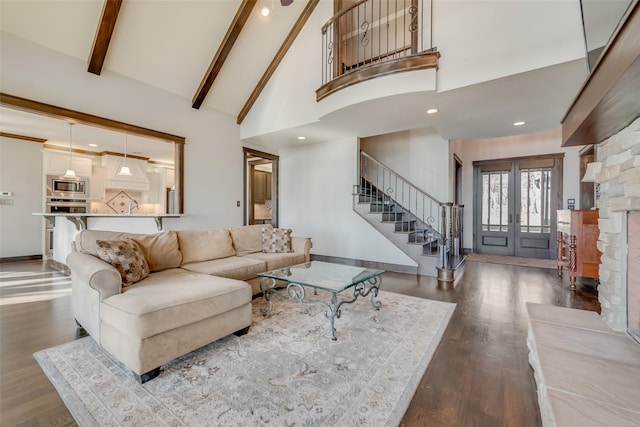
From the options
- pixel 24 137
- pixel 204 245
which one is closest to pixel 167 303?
pixel 204 245

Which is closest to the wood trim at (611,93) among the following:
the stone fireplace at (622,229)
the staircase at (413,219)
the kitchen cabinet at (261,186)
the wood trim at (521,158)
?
the stone fireplace at (622,229)

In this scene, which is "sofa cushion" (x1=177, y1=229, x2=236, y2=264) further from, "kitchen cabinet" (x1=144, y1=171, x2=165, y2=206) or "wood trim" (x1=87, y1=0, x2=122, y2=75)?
"kitchen cabinet" (x1=144, y1=171, x2=165, y2=206)

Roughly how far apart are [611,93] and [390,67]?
251 centimetres

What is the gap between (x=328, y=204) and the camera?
586 centimetres

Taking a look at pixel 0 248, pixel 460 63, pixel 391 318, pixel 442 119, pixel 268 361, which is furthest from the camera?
pixel 0 248

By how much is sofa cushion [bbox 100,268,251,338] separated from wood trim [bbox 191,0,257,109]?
3.61m

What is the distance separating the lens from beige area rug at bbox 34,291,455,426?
4.83ft

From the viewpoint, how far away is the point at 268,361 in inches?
78.6

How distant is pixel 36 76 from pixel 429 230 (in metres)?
6.67

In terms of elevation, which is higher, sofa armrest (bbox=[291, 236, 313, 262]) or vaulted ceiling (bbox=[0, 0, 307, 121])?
vaulted ceiling (bbox=[0, 0, 307, 121])

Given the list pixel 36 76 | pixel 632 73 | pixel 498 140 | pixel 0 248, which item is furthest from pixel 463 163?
pixel 0 248

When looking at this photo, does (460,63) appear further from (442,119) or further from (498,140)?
(498,140)

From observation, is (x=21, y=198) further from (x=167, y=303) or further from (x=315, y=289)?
(x=315, y=289)

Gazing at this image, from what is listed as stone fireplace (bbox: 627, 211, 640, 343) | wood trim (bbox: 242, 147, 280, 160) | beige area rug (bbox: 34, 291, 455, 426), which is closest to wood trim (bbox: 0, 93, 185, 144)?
wood trim (bbox: 242, 147, 280, 160)
